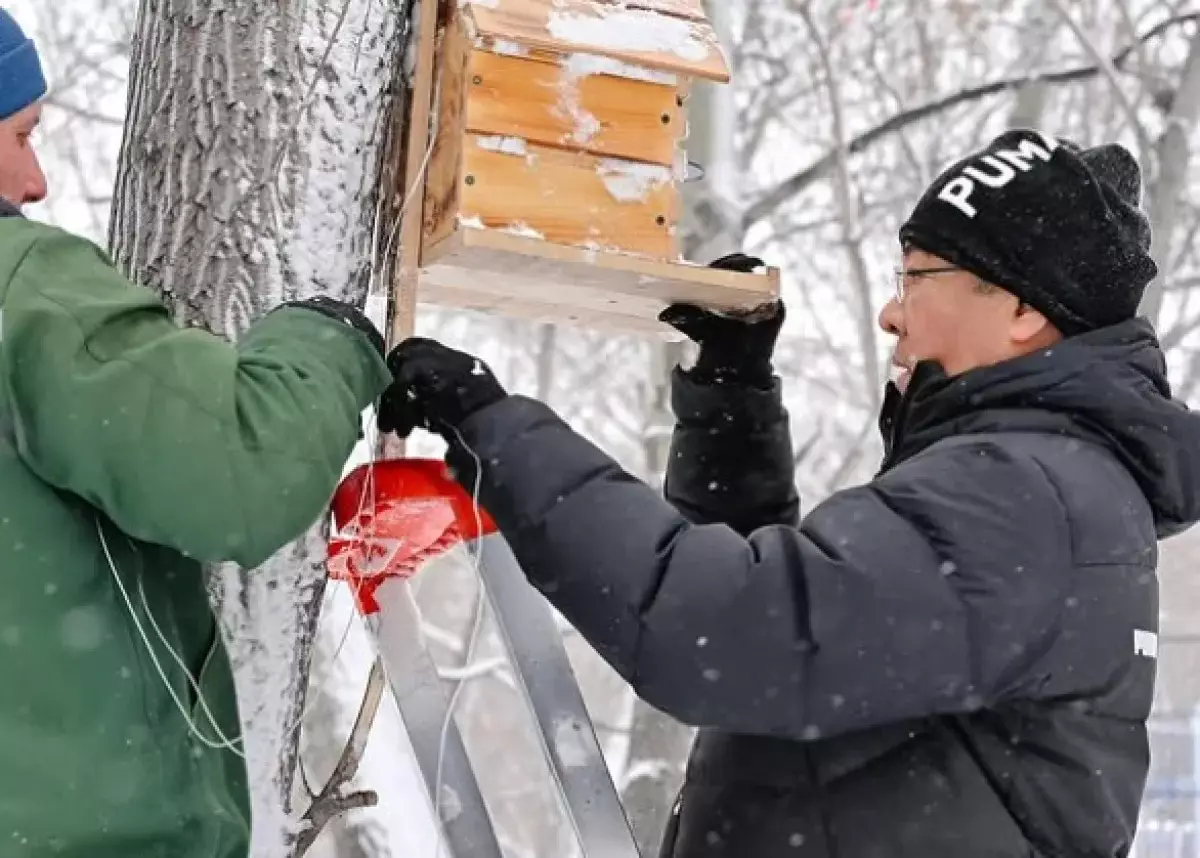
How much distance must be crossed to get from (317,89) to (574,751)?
1038 millimetres

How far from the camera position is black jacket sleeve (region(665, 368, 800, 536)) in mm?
2242

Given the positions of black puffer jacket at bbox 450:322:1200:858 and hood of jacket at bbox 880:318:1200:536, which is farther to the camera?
hood of jacket at bbox 880:318:1200:536

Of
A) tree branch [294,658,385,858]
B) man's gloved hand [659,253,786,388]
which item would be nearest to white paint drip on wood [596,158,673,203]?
man's gloved hand [659,253,786,388]

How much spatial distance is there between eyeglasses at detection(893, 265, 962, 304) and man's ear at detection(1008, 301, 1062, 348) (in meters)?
0.10

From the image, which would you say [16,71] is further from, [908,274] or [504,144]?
[908,274]

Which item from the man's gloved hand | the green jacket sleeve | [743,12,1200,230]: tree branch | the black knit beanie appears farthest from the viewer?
[743,12,1200,230]: tree branch

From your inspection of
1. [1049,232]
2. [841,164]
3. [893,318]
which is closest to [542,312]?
[893,318]

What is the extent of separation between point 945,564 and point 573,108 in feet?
2.90

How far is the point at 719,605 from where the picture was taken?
1.44 metres

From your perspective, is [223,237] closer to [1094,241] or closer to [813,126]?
[1094,241]

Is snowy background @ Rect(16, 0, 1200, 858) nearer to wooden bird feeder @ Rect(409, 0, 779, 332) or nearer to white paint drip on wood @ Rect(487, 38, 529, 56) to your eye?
→ wooden bird feeder @ Rect(409, 0, 779, 332)

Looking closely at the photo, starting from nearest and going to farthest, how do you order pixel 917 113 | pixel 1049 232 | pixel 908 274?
pixel 1049 232, pixel 908 274, pixel 917 113

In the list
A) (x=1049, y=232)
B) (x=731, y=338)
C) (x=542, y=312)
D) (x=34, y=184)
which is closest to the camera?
(x=34, y=184)

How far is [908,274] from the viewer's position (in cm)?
187
